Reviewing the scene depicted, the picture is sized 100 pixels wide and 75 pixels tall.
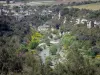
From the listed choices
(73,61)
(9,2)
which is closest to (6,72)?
(73,61)

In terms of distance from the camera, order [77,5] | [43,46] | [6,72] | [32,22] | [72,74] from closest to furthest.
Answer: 1. [72,74]
2. [6,72]
3. [43,46]
4. [32,22]
5. [77,5]

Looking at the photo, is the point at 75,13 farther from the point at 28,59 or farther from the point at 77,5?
the point at 28,59

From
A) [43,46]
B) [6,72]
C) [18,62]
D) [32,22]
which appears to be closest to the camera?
[6,72]

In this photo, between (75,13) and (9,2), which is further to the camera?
(9,2)

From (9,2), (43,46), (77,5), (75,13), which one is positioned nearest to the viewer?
(43,46)

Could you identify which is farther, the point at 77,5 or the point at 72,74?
the point at 77,5

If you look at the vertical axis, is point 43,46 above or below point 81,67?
below

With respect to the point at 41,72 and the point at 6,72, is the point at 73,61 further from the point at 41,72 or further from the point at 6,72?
the point at 6,72

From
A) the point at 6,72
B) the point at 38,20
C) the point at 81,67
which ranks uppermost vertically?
the point at 81,67

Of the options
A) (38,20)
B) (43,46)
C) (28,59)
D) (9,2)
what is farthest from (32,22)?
(28,59)
